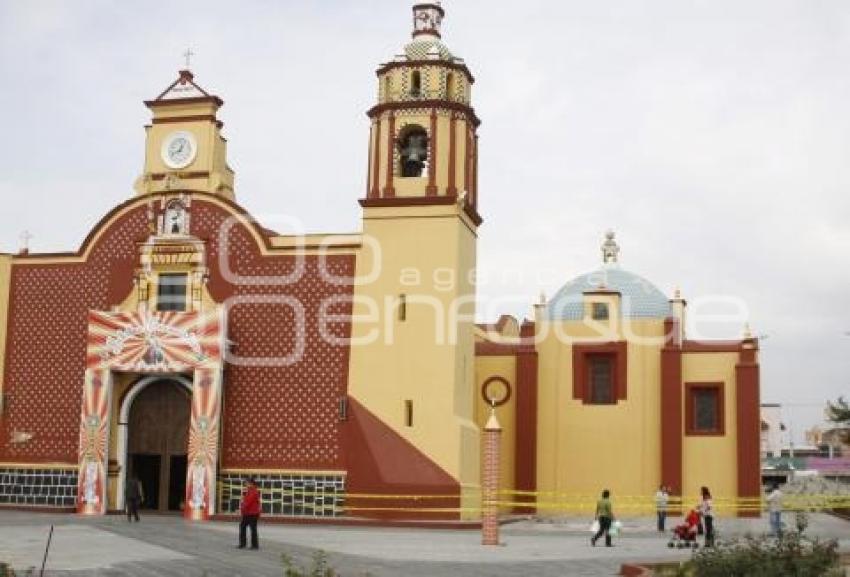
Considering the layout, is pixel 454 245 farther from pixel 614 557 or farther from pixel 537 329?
pixel 614 557

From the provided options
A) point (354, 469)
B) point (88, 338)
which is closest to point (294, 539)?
point (354, 469)

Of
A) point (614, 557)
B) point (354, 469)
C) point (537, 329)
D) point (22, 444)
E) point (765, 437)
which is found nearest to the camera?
point (614, 557)

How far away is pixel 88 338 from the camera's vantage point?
3030 cm

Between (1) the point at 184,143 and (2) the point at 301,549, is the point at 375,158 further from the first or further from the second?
(2) the point at 301,549

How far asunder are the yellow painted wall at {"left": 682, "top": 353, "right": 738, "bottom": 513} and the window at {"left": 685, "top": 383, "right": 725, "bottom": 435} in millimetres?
155

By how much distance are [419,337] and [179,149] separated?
8717 millimetres

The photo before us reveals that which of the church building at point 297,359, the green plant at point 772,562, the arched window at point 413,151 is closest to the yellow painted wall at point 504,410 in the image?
the church building at point 297,359

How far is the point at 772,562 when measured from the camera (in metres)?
13.3

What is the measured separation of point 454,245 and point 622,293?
9.27m

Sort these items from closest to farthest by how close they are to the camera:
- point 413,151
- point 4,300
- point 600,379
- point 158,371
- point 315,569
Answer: point 315,569 → point 158,371 → point 413,151 → point 4,300 → point 600,379

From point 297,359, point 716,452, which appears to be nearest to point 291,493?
point 297,359

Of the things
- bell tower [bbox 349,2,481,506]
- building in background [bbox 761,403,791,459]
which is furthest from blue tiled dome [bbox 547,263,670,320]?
building in background [bbox 761,403,791,459]

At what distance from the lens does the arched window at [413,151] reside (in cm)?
3090

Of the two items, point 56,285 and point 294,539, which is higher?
point 56,285
